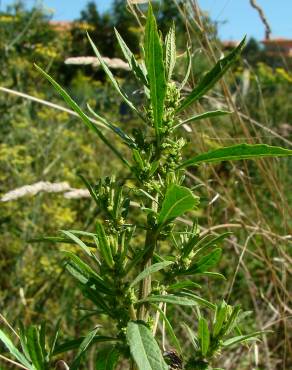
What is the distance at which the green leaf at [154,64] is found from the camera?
560mm

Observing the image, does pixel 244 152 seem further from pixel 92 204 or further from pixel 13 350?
pixel 92 204

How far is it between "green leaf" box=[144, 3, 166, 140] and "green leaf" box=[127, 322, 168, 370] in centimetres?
20

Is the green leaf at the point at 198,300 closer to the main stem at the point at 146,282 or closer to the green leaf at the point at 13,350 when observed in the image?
the main stem at the point at 146,282

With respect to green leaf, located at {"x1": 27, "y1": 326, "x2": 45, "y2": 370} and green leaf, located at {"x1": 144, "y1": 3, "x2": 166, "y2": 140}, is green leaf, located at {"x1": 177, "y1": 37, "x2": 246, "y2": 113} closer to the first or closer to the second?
green leaf, located at {"x1": 144, "y1": 3, "x2": 166, "y2": 140}

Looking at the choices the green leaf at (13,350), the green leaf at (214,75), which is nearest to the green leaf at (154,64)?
the green leaf at (214,75)

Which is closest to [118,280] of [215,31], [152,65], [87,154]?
[152,65]

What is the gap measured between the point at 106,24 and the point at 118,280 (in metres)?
16.3

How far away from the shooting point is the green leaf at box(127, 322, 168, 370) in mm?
501

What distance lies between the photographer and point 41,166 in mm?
3053

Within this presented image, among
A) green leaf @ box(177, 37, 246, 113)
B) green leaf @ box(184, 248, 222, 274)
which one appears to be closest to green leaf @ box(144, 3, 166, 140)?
green leaf @ box(177, 37, 246, 113)

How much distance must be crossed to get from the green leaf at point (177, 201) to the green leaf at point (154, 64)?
9 cm

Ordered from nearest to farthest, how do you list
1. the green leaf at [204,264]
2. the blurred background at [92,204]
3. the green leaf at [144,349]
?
the green leaf at [144,349]
the green leaf at [204,264]
the blurred background at [92,204]

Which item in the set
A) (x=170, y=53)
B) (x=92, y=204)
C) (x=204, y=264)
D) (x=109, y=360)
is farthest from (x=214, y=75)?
(x=92, y=204)

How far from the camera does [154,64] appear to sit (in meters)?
0.57
